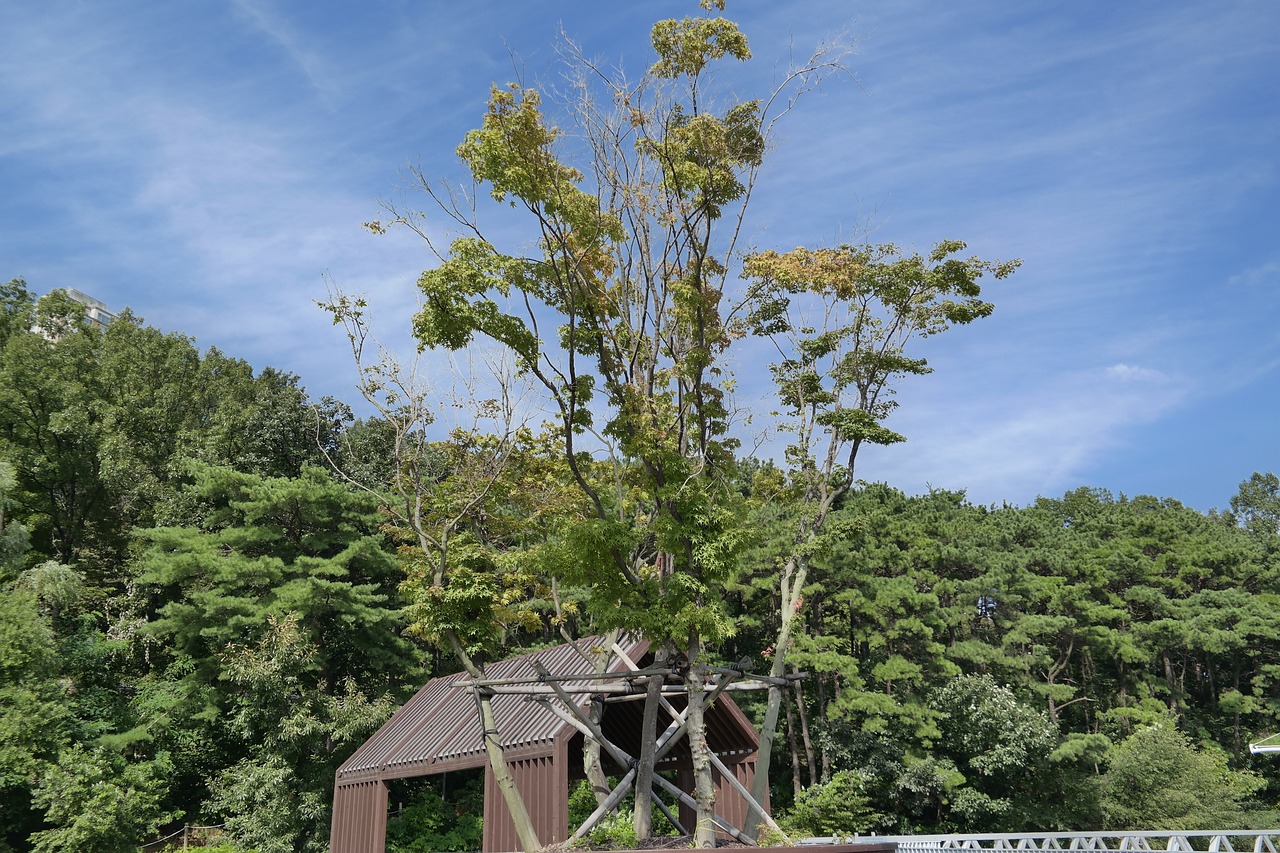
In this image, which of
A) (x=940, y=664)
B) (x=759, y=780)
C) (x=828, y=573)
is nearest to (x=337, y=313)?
(x=759, y=780)

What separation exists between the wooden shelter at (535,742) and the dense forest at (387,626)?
70.9 inches

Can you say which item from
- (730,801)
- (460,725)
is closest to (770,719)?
(730,801)

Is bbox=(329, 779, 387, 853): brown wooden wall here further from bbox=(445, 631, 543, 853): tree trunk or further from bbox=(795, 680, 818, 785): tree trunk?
bbox=(795, 680, 818, 785): tree trunk

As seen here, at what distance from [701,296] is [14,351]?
24729 mm

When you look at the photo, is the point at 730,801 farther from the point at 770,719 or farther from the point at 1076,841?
the point at 1076,841

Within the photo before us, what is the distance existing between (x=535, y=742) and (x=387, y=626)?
1217cm

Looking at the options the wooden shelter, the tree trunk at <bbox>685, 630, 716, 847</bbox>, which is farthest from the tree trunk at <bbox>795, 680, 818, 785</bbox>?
the tree trunk at <bbox>685, 630, 716, 847</bbox>

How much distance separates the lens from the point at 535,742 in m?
14.1

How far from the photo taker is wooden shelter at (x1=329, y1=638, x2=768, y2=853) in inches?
540

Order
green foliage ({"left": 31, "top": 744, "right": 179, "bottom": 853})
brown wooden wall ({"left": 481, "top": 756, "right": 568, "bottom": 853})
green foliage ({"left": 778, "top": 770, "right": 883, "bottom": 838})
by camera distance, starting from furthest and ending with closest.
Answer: green foliage ({"left": 31, "top": 744, "right": 179, "bottom": 853}) → green foliage ({"left": 778, "top": 770, "right": 883, "bottom": 838}) → brown wooden wall ({"left": 481, "top": 756, "right": 568, "bottom": 853})

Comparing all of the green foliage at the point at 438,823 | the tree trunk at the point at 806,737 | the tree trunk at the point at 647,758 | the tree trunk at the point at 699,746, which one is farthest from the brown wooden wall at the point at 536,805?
the tree trunk at the point at 806,737

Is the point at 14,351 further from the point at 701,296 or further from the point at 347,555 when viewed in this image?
the point at 701,296

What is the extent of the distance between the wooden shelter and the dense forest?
5.91ft

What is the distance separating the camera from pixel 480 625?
43.1 feet
